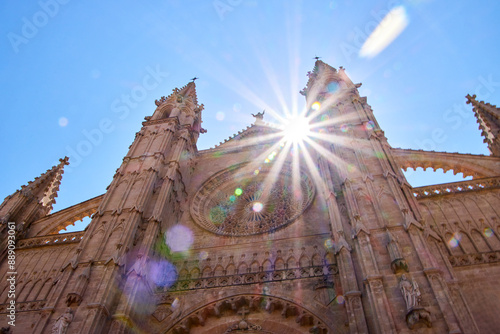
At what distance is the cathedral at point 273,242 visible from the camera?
32.0 ft

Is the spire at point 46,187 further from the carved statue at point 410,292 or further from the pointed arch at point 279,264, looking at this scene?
the carved statue at point 410,292

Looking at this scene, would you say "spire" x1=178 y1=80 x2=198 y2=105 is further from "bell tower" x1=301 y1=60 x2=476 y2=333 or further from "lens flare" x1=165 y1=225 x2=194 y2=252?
"lens flare" x1=165 y1=225 x2=194 y2=252

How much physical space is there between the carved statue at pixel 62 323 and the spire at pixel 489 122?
54.3ft

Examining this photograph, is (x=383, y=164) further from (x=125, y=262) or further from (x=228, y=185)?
(x=125, y=262)

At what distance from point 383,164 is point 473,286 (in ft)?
14.6

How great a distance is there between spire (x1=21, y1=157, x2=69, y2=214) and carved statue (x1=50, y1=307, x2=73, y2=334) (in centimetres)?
971

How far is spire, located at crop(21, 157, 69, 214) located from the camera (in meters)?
18.5

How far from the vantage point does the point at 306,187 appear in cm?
1593

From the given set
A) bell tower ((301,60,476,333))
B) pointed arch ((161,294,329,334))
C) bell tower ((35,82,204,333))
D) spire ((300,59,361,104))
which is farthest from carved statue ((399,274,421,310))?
spire ((300,59,361,104))

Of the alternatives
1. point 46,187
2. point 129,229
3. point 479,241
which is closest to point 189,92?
point 46,187

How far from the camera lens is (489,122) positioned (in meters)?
18.0

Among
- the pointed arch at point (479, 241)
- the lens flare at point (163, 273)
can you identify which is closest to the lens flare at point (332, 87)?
the pointed arch at point (479, 241)

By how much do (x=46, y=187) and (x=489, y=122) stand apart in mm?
20815

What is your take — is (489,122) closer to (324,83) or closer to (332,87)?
(332,87)
